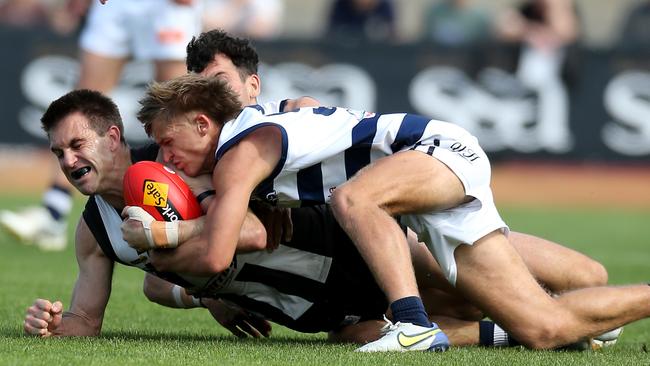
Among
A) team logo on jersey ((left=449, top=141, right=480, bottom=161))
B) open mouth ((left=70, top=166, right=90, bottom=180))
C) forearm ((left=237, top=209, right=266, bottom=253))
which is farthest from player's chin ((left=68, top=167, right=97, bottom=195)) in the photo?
team logo on jersey ((left=449, top=141, right=480, bottom=161))

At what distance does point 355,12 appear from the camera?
17797mm

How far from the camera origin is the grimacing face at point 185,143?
5.63 metres

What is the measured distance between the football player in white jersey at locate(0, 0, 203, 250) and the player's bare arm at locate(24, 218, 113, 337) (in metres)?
4.21

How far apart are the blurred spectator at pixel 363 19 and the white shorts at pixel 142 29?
286 inches

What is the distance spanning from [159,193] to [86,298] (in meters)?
0.84

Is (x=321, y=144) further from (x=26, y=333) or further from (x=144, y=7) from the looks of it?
(x=144, y=7)

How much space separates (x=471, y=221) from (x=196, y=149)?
4.07ft

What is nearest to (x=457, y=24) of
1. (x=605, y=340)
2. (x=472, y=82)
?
(x=472, y=82)

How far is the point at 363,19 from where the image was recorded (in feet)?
58.3

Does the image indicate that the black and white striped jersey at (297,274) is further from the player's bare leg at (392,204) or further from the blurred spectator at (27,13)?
the blurred spectator at (27,13)

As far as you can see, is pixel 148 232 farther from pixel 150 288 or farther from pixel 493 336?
pixel 493 336

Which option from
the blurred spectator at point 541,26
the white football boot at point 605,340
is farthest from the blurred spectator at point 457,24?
the white football boot at point 605,340

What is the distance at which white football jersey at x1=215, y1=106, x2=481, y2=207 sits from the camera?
5516 mm

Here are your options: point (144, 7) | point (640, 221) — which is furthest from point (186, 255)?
point (640, 221)
